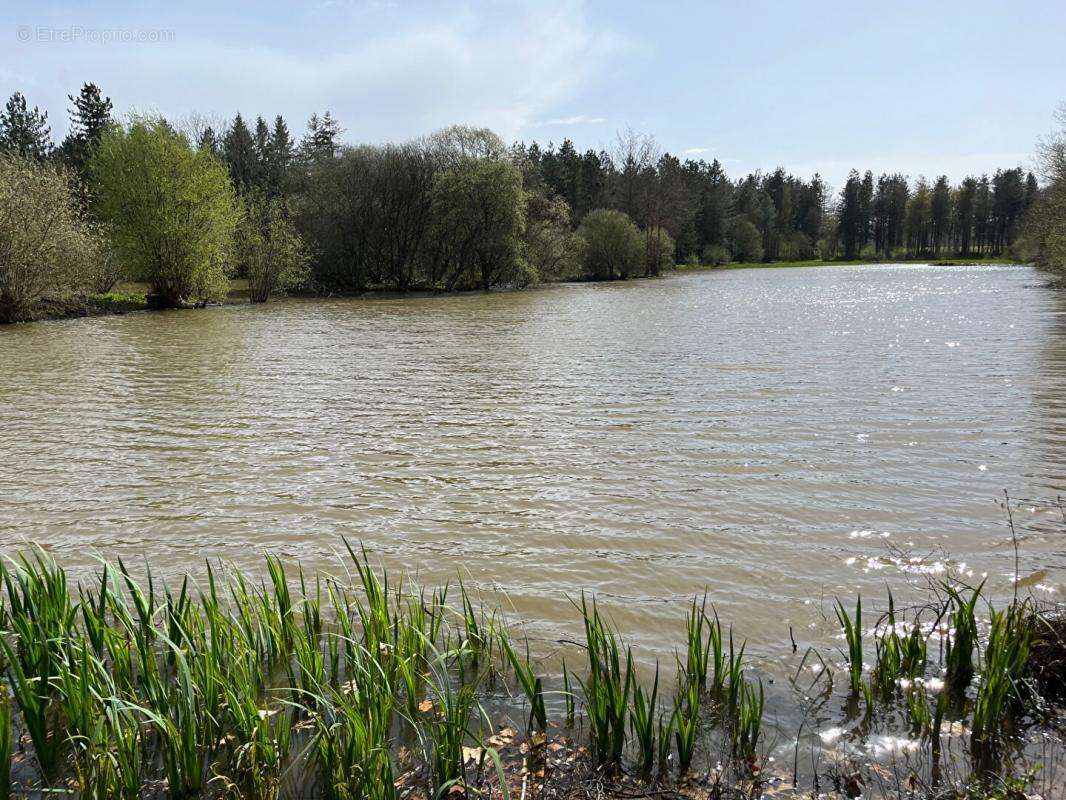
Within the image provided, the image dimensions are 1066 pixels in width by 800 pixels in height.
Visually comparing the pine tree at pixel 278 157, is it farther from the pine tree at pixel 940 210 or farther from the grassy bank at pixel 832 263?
the pine tree at pixel 940 210

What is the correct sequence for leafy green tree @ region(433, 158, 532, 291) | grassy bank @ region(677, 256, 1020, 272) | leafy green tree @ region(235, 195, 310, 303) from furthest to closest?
grassy bank @ region(677, 256, 1020, 272) < leafy green tree @ region(433, 158, 532, 291) < leafy green tree @ region(235, 195, 310, 303)

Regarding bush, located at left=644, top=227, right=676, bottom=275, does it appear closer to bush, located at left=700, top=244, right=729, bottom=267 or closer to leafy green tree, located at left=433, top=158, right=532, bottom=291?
leafy green tree, located at left=433, top=158, right=532, bottom=291

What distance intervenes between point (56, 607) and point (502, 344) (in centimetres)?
1825

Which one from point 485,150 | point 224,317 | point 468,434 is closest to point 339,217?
point 485,150

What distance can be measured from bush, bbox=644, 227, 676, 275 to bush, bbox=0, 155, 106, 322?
173 feet

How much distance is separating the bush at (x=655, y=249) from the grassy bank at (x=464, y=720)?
2764 inches

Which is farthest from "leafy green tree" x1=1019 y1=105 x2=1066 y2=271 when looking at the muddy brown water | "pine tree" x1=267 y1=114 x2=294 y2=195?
"pine tree" x1=267 y1=114 x2=294 y2=195

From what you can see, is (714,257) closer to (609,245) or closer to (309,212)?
(609,245)

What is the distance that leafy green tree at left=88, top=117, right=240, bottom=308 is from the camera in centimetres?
3488

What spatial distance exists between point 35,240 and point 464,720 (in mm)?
31570

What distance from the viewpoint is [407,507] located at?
24.0 ft

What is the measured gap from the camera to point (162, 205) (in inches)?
1378

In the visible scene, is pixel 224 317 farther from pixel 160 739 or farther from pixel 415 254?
pixel 160 739

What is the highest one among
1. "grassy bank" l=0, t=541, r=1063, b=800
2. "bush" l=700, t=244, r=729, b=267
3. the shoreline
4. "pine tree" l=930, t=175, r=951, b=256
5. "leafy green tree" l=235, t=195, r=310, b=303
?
"pine tree" l=930, t=175, r=951, b=256
